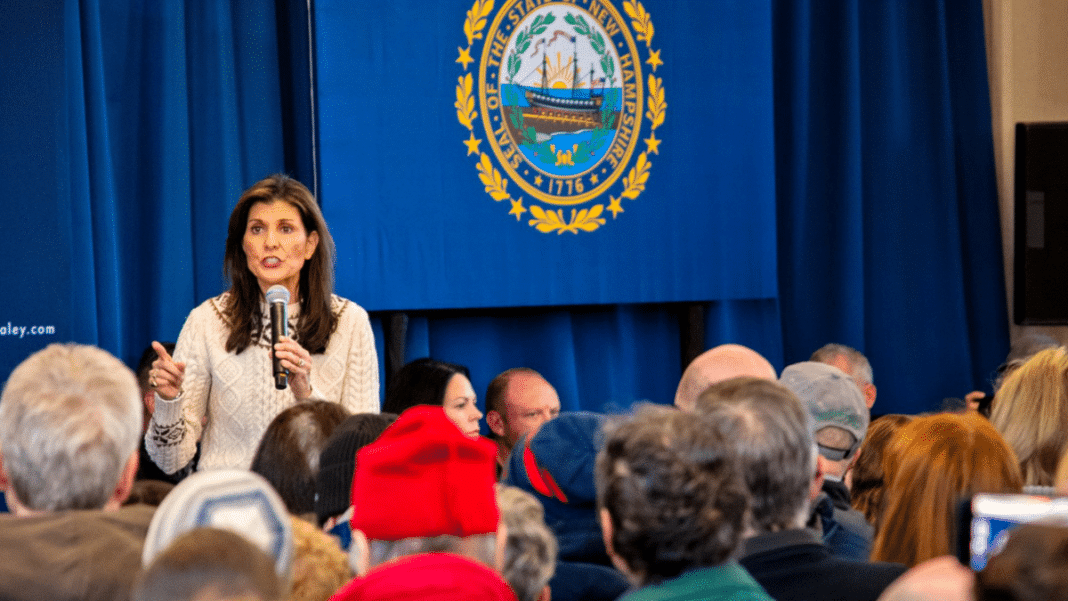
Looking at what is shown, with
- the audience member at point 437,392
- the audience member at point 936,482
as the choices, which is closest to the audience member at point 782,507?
the audience member at point 936,482

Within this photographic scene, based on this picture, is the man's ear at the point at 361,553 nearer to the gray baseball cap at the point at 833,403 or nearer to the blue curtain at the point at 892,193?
the gray baseball cap at the point at 833,403

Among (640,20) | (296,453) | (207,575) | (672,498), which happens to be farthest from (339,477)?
(640,20)

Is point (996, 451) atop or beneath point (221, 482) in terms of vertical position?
beneath

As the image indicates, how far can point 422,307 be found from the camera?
15.4ft

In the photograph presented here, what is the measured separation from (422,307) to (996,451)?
3.02 m

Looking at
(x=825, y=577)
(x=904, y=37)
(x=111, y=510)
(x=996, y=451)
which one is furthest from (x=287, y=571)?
(x=904, y=37)

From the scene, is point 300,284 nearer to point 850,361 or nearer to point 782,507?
point 782,507

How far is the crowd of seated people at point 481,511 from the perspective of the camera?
1.20 meters

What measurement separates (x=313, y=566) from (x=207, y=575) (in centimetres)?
54

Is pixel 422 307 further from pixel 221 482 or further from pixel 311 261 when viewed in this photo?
pixel 221 482

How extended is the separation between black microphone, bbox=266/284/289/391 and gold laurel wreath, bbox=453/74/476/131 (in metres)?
1.96

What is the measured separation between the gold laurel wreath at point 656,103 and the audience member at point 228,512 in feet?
13.5

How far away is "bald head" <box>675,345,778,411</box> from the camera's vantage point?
8.48ft

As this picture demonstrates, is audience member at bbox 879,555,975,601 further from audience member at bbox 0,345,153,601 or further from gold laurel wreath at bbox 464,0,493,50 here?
gold laurel wreath at bbox 464,0,493,50
